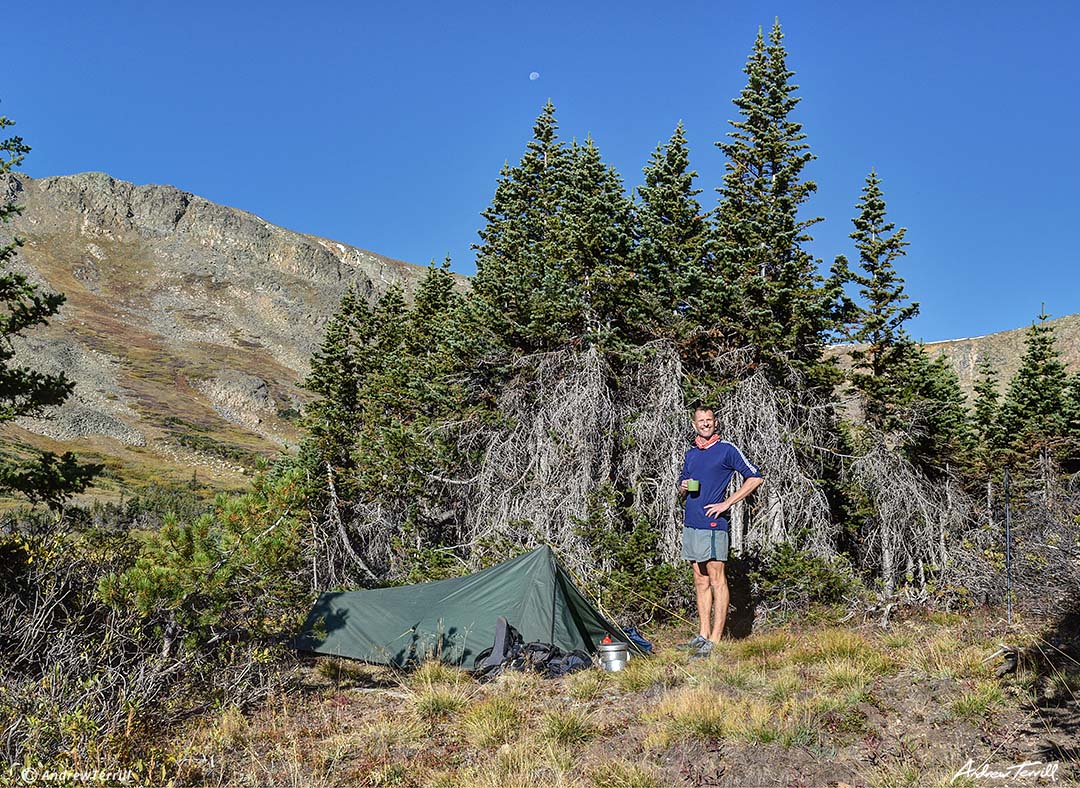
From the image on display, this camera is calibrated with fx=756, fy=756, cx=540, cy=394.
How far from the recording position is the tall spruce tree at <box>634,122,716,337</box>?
13719 mm

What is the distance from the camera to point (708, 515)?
755 cm

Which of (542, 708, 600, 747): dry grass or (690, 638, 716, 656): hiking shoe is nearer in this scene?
(542, 708, 600, 747): dry grass

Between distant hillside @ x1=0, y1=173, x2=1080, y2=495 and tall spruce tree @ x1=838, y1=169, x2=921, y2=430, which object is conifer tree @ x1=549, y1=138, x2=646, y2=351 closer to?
tall spruce tree @ x1=838, y1=169, x2=921, y2=430

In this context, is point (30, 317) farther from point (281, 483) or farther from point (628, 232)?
point (628, 232)

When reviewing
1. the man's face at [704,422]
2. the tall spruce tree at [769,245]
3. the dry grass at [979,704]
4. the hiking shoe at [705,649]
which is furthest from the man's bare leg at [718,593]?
the tall spruce tree at [769,245]

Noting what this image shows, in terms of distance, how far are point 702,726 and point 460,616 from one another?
476 centimetres

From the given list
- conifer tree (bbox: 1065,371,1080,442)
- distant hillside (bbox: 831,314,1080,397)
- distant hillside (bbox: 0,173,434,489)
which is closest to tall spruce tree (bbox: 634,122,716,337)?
conifer tree (bbox: 1065,371,1080,442)

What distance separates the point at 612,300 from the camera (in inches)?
557

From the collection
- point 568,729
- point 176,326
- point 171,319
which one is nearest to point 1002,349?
point 568,729

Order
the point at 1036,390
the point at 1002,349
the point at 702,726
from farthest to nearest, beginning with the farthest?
1. the point at 1002,349
2. the point at 1036,390
3. the point at 702,726

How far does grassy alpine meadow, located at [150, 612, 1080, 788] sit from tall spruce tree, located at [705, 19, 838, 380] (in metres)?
6.65

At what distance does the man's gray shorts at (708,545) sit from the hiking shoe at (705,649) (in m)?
0.84

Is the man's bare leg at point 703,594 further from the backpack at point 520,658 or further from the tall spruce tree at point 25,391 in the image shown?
the tall spruce tree at point 25,391

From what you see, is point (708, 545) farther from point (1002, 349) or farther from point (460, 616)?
point (1002, 349)
